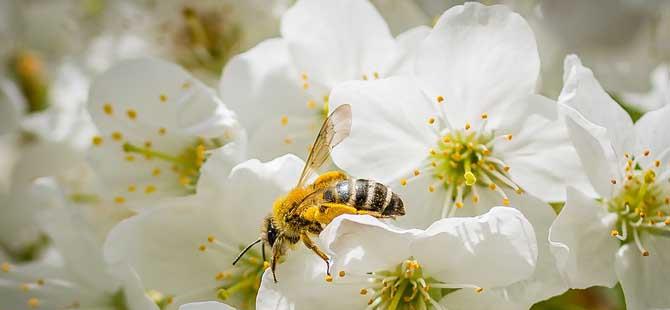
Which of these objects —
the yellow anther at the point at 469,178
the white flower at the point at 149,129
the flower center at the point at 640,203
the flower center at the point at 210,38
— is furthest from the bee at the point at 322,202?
the flower center at the point at 210,38

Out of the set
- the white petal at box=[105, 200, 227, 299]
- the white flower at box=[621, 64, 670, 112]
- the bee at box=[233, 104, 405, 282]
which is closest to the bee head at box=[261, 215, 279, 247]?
the bee at box=[233, 104, 405, 282]

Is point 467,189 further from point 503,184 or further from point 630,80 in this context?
point 630,80

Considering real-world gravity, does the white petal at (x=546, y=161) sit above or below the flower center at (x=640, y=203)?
above

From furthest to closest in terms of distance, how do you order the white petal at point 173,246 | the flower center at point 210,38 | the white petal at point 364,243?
the flower center at point 210,38 → the white petal at point 173,246 → the white petal at point 364,243

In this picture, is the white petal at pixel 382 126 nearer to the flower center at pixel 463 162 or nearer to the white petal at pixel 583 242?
the flower center at pixel 463 162

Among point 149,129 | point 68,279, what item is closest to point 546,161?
point 149,129

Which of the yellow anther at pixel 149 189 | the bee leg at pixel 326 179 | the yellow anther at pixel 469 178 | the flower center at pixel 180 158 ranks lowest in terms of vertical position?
the yellow anther at pixel 149 189

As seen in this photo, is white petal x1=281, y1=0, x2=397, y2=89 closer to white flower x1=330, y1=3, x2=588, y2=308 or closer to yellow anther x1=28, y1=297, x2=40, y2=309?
white flower x1=330, y1=3, x2=588, y2=308
